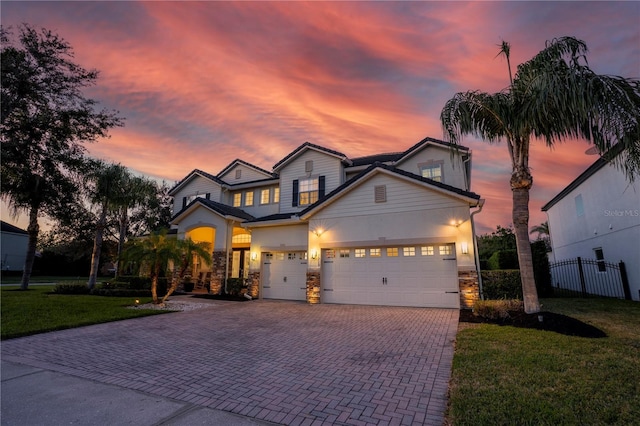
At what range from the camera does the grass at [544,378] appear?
3307mm

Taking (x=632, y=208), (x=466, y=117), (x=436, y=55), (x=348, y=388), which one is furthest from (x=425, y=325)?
(x=632, y=208)

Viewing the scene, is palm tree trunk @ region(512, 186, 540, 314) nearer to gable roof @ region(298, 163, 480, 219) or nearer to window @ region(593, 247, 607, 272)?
gable roof @ region(298, 163, 480, 219)

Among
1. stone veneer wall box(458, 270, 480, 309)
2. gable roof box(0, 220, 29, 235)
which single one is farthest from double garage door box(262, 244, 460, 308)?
gable roof box(0, 220, 29, 235)

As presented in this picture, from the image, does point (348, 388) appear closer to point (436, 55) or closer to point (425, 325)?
point (425, 325)

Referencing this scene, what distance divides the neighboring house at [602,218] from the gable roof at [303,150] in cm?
1108

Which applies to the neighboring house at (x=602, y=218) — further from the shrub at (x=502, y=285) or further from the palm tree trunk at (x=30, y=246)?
the palm tree trunk at (x=30, y=246)

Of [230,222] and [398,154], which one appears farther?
[398,154]

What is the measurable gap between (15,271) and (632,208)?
52.4m

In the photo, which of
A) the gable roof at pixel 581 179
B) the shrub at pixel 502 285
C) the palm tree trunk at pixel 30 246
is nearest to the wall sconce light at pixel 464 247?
the shrub at pixel 502 285

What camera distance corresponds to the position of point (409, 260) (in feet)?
39.2

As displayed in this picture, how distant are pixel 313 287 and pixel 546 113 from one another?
10352mm

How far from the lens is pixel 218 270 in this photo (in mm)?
16438

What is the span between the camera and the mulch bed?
6.71 metres

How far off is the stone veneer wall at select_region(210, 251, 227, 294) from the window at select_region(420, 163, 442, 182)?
11887 millimetres
